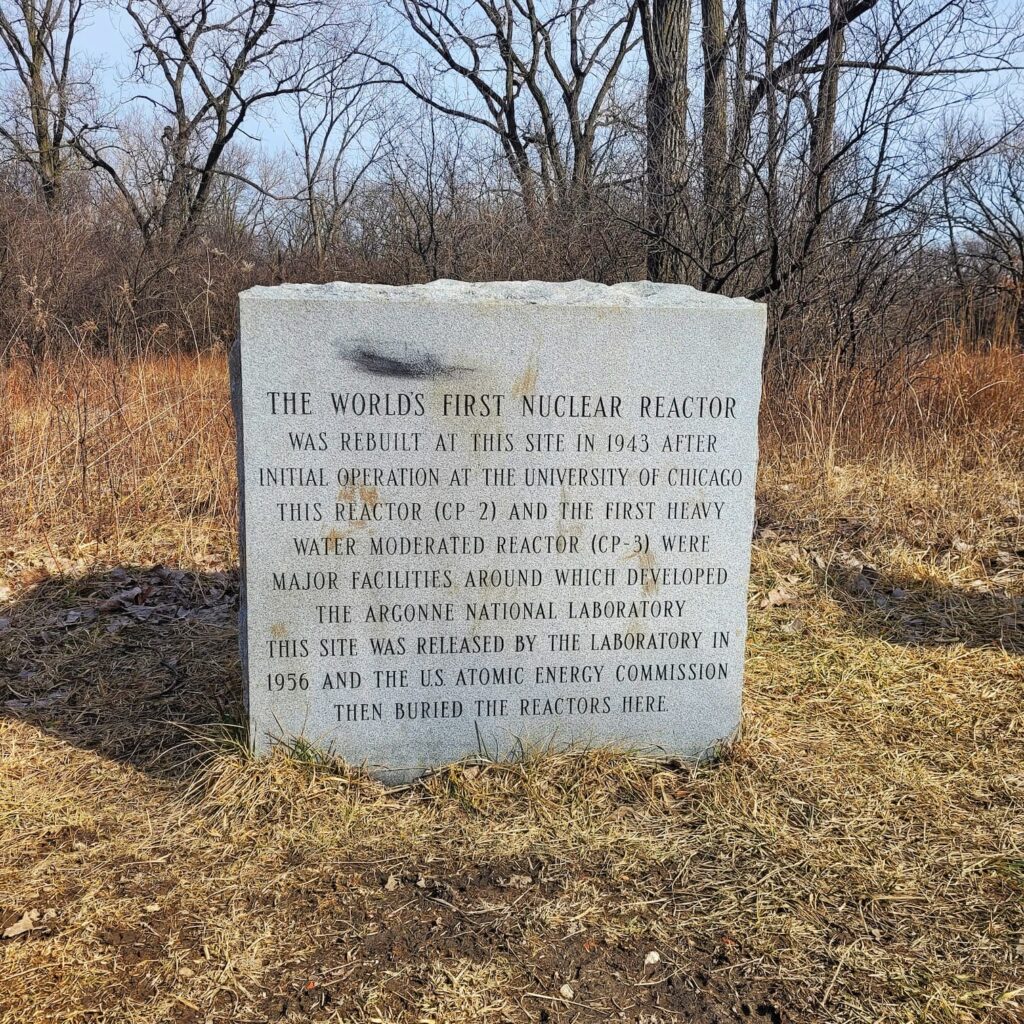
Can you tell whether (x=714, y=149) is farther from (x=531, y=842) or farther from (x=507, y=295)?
(x=531, y=842)

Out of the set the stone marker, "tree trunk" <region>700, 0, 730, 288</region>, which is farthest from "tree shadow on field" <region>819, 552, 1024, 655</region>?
"tree trunk" <region>700, 0, 730, 288</region>

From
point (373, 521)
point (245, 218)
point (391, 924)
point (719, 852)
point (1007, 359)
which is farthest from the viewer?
point (245, 218)

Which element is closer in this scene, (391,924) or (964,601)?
(391,924)

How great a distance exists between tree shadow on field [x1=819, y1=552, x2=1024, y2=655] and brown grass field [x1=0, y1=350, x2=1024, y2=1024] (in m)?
0.02

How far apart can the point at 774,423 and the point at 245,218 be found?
59.9 feet

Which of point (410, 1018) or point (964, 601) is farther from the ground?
point (964, 601)

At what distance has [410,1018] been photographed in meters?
2.06

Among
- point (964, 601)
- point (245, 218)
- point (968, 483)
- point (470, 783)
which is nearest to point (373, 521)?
point (470, 783)

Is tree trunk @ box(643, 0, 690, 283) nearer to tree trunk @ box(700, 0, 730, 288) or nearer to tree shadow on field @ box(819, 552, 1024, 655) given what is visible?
tree trunk @ box(700, 0, 730, 288)

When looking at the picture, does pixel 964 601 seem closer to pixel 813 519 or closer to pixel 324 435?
pixel 813 519

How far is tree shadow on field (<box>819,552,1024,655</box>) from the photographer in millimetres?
4375

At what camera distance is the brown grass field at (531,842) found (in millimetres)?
2166

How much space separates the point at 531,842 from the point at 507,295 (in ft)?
5.72

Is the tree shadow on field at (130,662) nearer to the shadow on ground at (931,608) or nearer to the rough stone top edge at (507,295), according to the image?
the rough stone top edge at (507,295)
